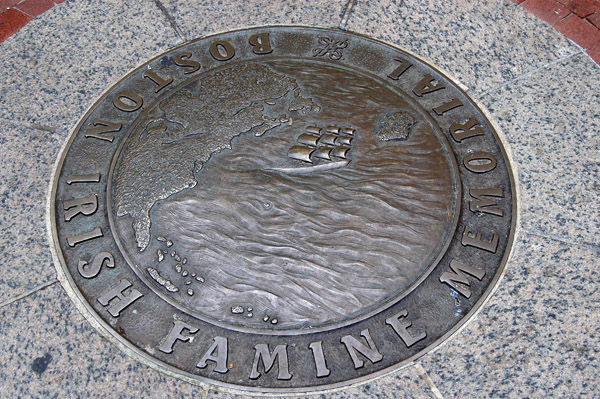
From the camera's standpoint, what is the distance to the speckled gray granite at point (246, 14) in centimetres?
317

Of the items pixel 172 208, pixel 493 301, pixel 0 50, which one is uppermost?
pixel 0 50

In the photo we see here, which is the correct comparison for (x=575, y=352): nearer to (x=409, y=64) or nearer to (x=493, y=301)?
(x=493, y=301)

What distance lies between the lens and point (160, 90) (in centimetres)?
290

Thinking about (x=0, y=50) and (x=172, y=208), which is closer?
(x=172, y=208)

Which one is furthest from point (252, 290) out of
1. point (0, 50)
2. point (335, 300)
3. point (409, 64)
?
point (0, 50)

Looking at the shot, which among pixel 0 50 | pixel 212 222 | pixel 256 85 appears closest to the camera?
pixel 212 222

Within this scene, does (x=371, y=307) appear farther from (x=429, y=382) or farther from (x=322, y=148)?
(x=322, y=148)

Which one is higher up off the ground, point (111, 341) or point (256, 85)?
point (256, 85)

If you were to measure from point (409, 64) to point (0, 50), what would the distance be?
230cm

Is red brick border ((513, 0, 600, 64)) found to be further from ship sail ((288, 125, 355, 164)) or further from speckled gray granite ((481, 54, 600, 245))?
ship sail ((288, 125, 355, 164))

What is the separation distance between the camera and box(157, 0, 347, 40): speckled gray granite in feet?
10.4

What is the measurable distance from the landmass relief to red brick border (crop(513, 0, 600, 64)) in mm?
1527

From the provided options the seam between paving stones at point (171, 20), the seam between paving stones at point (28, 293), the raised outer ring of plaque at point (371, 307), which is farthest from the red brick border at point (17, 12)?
the seam between paving stones at point (28, 293)

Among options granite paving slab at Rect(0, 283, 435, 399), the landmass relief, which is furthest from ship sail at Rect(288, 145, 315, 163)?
granite paving slab at Rect(0, 283, 435, 399)
